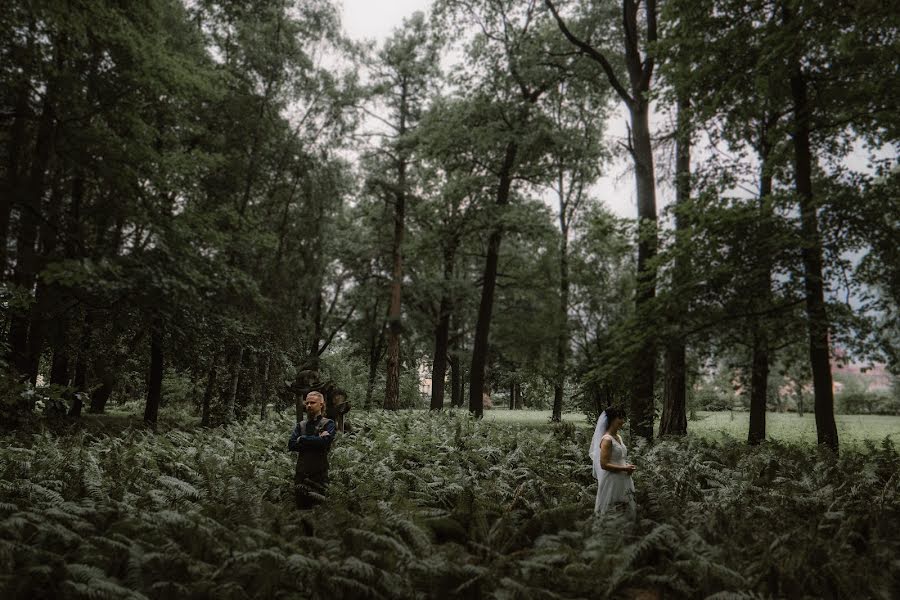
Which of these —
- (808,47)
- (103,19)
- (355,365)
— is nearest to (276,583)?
(103,19)

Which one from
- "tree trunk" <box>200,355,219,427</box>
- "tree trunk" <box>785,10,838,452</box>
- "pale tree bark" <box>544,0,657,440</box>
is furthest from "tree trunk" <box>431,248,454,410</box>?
"tree trunk" <box>785,10,838,452</box>

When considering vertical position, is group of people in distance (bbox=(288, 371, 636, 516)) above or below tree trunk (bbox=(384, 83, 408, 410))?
below

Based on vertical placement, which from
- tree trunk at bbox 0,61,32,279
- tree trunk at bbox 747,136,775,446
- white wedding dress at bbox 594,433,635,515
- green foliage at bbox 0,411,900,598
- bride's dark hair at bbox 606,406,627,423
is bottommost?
green foliage at bbox 0,411,900,598

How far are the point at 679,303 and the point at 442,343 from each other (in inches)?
655

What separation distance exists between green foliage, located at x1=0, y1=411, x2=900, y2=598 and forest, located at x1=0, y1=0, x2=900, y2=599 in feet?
0.15

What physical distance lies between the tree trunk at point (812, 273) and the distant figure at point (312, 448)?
25.8ft

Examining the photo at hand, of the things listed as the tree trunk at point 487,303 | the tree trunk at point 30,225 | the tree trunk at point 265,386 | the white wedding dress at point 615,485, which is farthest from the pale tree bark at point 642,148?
the tree trunk at point 265,386

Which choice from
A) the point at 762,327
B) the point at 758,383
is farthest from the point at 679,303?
the point at 758,383

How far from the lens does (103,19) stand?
810 centimetres

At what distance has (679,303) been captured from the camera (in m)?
8.85

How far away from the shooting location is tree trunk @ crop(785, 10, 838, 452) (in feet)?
27.5

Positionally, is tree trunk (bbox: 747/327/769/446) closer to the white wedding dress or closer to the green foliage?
the green foliage

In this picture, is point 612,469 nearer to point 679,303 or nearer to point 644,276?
point 679,303

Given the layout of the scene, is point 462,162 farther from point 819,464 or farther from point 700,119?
point 819,464
